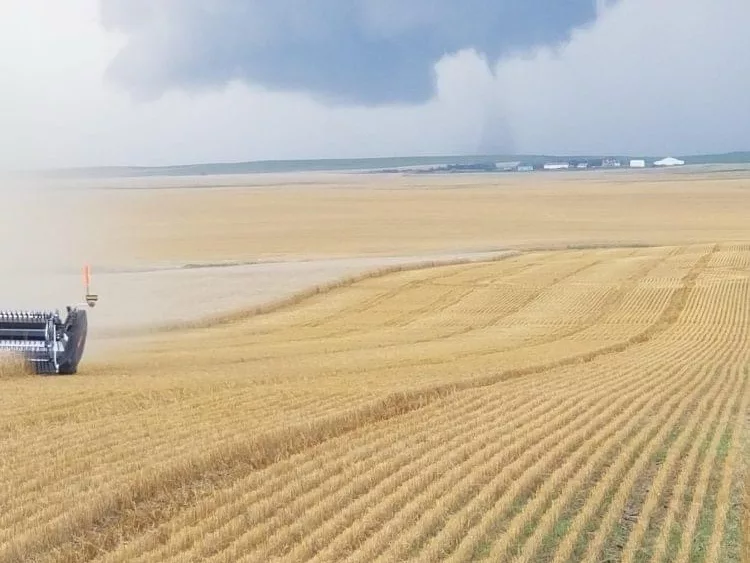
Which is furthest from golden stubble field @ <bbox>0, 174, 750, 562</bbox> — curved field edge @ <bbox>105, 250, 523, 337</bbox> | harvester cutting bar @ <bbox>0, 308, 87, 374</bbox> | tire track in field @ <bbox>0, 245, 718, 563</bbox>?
harvester cutting bar @ <bbox>0, 308, 87, 374</bbox>

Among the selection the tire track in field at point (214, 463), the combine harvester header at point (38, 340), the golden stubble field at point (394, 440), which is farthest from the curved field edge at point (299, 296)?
the tire track in field at point (214, 463)

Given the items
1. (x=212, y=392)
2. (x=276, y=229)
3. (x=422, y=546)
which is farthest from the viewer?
(x=276, y=229)

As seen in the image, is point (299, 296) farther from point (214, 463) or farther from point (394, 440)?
point (214, 463)

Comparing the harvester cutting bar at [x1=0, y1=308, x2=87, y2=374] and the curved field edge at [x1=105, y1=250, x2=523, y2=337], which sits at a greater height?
the harvester cutting bar at [x1=0, y1=308, x2=87, y2=374]

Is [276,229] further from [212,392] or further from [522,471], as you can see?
[522,471]

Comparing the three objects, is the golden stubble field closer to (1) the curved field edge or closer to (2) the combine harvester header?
(1) the curved field edge

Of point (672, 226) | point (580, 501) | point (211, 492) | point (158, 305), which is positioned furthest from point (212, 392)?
point (672, 226)

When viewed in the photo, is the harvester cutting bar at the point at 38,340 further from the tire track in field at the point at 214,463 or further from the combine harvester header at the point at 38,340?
the tire track in field at the point at 214,463
